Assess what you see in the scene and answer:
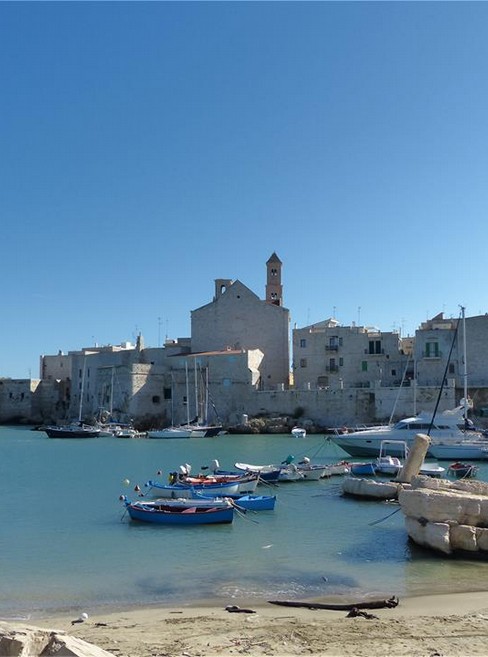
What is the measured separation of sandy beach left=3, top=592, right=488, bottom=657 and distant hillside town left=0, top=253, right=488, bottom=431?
37.4 m

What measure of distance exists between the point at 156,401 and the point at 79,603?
50157 millimetres

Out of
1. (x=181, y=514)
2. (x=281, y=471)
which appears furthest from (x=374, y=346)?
(x=181, y=514)

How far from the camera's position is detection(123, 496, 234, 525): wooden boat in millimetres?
18109

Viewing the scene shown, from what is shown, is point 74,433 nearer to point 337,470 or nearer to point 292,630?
point 337,470

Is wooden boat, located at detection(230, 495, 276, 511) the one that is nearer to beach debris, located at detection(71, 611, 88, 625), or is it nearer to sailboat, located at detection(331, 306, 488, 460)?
beach debris, located at detection(71, 611, 88, 625)

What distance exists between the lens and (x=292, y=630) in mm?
9203

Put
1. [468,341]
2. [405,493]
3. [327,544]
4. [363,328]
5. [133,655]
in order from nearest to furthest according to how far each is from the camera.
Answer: [133,655] → [405,493] → [327,544] → [468,341] → [363,328]

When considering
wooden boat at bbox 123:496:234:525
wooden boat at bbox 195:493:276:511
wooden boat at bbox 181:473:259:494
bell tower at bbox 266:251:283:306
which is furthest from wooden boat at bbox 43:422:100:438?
wooden boat at bbox 123:496:234:525

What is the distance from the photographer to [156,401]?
61.5 m

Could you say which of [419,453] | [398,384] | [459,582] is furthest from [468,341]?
[459,582]

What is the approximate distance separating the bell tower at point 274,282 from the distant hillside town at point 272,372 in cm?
10

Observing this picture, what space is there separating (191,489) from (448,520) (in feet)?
29.9

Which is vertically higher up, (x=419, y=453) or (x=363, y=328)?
(x=363, y=328)

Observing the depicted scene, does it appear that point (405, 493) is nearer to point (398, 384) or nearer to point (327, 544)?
point (327, 544)
